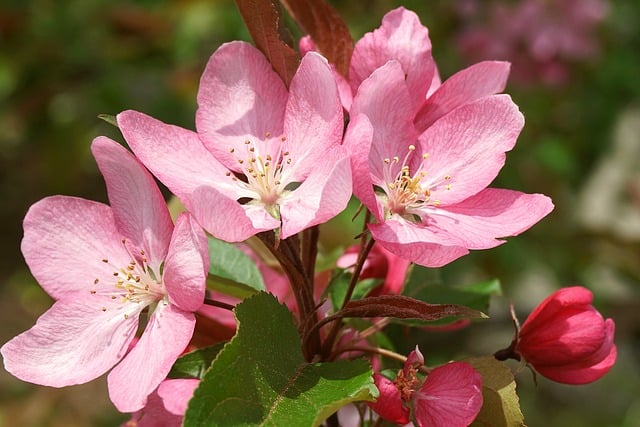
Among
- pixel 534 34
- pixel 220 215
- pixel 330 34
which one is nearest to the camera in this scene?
pixel 220 215

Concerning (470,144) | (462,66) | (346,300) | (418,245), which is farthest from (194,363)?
(462,66)

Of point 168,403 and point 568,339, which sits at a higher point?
point 168,403

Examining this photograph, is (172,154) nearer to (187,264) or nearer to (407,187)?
(187,264)

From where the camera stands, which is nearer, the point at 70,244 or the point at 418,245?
the point at 418,245

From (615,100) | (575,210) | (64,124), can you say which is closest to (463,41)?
(615,100)

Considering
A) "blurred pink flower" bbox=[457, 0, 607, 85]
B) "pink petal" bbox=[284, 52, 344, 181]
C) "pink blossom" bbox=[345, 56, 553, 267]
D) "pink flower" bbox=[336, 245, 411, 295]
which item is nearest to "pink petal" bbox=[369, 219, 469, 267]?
"pink blossom" bbox=[345, 56, 553, 267]

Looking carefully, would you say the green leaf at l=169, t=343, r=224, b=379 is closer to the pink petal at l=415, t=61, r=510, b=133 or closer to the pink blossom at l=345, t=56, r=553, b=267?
the pink blossom at l=345, t=56, r=553, b=267

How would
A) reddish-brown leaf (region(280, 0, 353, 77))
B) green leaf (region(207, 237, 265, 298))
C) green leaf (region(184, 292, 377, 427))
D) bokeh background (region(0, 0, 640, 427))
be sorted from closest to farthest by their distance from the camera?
green leaf (region(184, 292, 377, 427))
reddish-brown leaf (region(280, 0, 353, 77))
green leaf (region(207, 237, 265, 298))
bokeh background (region(0, 0, 640, 427))

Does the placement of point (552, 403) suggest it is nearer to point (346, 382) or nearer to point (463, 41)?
point (463, 41)
